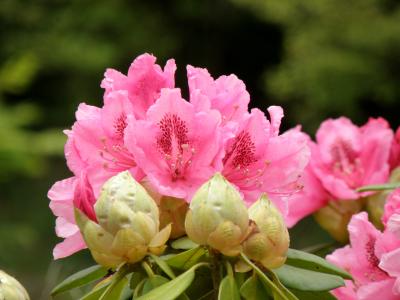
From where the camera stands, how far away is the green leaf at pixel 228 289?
596 mm

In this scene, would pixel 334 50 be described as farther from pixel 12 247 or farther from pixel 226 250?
pixel 226 250

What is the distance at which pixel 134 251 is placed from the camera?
2.01 feet

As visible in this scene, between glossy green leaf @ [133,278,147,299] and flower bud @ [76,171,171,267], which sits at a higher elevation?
flower bud @ [76,171,171,267]

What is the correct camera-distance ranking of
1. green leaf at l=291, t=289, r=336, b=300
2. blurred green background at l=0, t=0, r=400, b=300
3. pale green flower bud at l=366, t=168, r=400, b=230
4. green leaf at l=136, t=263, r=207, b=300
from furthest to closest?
blurred green background at l=0, t=0, r=400, b=300, pale green flower bud at l=366, t=168, r=400, b=230, green leaf at l=291, t=289, r=336, b=300, green leaf at l=136, t=263, r=207, b=300

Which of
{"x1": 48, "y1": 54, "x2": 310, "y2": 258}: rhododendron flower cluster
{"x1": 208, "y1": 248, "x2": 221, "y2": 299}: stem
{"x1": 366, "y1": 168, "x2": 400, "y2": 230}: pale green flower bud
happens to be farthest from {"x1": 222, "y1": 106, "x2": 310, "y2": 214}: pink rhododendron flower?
{"x1": 366, "y1": 168, "x2": 400, "y2": 230}: pale green flower bud

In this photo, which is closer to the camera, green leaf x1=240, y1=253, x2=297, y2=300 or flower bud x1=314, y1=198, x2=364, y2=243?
green leaf x1=240, y1=253, x2=297, y2=300

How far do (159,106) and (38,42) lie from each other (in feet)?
26.4

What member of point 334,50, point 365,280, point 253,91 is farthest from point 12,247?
point 365,280

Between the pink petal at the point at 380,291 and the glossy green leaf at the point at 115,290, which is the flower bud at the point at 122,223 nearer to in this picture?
the glossy green leaf at the point at 115,290

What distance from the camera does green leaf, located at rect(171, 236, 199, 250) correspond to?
66cm

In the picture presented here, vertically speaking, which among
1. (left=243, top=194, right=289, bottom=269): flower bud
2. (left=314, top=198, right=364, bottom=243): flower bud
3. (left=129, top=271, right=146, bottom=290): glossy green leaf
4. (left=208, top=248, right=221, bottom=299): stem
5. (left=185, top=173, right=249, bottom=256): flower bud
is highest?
(left=185, top=173, right=249, bottom=256): flower bud

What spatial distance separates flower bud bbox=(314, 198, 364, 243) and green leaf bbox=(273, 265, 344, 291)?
14.0 inches

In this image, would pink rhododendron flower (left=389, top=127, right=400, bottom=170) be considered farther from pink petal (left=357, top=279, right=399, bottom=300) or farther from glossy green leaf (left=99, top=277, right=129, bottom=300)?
glossy green leaf (left=99, top=277, right=129, bottom=300)

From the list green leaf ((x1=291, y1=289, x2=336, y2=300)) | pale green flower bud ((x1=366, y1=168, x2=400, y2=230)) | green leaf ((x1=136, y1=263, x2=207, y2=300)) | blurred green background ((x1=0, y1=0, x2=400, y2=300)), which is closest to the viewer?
green leaf ((x1=136, y1=263, x2=207, y2=300))
